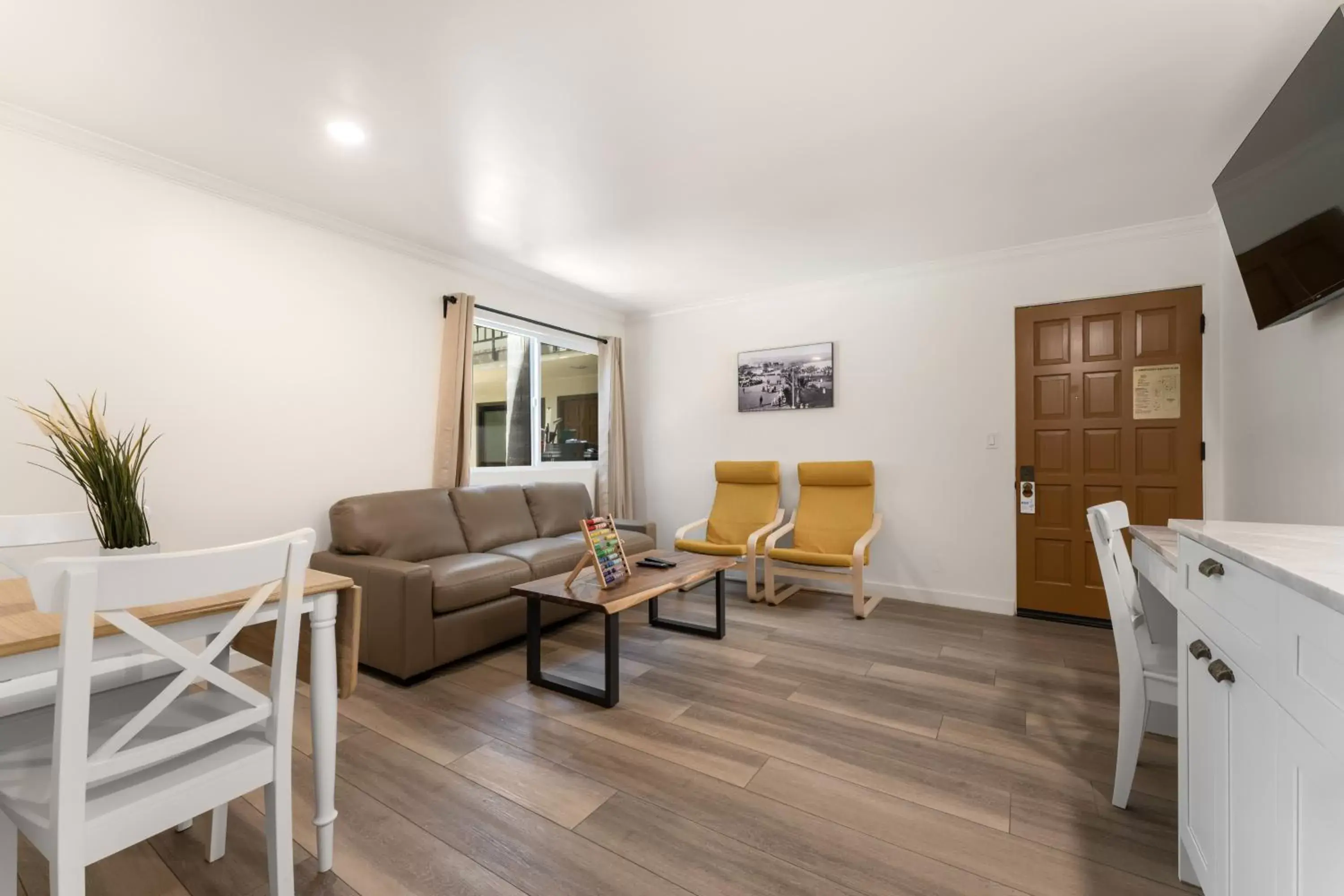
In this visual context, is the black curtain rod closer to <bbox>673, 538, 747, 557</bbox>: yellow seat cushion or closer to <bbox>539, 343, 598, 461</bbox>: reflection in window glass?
<bbox>539, 343, 598, 461</bbox>: reflection in window glass

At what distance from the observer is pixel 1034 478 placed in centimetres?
362

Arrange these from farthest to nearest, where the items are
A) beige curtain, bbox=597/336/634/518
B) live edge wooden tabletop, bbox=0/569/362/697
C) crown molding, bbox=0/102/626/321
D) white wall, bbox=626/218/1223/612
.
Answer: beige curtain, bbox=597/336/634/518
white wall, bbox=626/218/1223/612
crown molding, bbox=0/102/626/321
live edge wooden tabletop, bbox=0/569/362/697

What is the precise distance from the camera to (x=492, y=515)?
12.1 ft

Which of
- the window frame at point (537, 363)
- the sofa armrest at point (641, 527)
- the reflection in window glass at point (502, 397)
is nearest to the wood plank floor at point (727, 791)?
the sofa armrest at point (641, 527)

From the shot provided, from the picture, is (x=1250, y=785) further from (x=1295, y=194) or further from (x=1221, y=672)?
(x=1295, y=194)

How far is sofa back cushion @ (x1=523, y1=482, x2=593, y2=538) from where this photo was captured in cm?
408

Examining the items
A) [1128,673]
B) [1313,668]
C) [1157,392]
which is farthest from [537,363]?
[1313,668]

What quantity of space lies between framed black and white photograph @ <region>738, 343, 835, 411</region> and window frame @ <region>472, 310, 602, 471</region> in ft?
4.57

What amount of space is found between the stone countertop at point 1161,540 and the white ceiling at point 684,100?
1626 millimetres

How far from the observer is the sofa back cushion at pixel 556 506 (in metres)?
4.08

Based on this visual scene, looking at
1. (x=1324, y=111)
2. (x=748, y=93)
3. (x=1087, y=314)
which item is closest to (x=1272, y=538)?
(x=1324, y=111)

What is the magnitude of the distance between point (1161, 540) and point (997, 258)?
2.57 m

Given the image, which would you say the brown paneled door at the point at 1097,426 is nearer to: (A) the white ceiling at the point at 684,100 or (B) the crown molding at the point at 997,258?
(B) the crown molding at the point at 997,258

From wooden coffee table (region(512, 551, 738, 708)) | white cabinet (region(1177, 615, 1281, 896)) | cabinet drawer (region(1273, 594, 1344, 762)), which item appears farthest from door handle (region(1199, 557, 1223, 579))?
wooden coffee table (region(512, 551, 738, 708))
